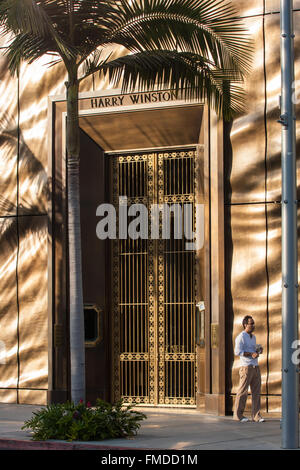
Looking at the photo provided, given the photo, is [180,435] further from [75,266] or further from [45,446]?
[75,266]

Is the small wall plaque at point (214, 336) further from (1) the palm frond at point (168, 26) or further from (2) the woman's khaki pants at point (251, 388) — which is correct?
(1) the palm frond at point (168, 26)

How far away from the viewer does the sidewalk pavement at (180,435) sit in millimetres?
11359

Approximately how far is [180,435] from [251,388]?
2.48 meters

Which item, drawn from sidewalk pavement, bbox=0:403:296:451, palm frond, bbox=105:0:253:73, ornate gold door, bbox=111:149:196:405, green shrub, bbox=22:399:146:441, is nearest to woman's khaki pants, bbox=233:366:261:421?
sidewalk pavement, bbox=0:403:296:451

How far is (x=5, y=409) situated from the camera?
55.6 feet

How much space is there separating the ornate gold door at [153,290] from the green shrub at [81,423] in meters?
5.23

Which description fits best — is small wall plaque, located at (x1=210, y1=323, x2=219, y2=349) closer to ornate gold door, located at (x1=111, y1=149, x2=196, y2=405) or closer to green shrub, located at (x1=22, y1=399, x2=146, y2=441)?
ornate gold door, located at (x1=111, y1=149, x2=196, y2=405)

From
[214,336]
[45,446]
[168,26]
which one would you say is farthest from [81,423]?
[168,26]

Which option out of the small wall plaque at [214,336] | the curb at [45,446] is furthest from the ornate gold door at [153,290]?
the curb at [45,446]

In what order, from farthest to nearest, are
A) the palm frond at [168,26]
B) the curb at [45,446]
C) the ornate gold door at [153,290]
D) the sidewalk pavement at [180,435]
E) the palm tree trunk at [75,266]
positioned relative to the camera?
the ornate gold door at [153,290] < the palm frond at [168,26] < the palm tree trunk at [75,266] < the sidewalk pavement at [180,435] < the curb at [45,446]

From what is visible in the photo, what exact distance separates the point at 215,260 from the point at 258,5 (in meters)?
5.03

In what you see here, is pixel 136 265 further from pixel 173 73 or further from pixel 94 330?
pixel 173 73

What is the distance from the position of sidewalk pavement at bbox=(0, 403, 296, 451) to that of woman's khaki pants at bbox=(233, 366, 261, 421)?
0.24 metres
